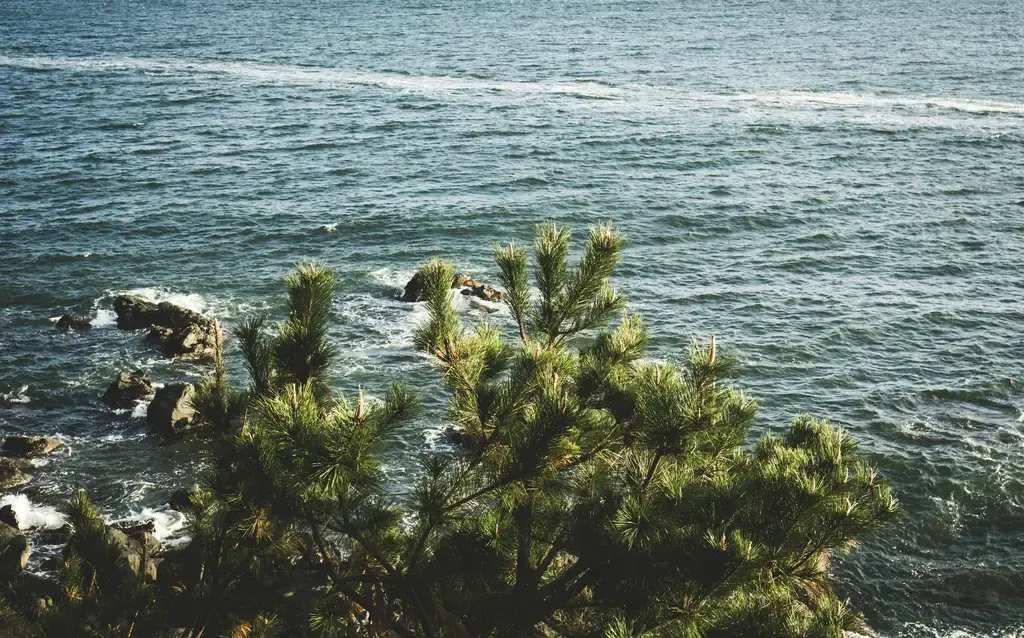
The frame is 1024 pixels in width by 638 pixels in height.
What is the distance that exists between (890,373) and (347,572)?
29.6 m

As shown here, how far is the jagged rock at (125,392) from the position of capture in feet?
111

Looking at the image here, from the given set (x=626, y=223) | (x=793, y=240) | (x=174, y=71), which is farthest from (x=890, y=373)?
(x=174, y=71)

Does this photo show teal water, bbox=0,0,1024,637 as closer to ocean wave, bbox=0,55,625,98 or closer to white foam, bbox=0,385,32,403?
white foam, bbox=0,385,32,403

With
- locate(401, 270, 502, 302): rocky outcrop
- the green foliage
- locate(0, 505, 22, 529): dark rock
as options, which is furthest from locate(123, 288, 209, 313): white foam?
the green foliage

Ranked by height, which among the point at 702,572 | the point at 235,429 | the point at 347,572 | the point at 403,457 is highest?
the point at 235,429

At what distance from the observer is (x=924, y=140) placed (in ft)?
222

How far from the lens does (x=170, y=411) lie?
1251 inches

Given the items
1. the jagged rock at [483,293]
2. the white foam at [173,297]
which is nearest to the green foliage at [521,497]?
the jagged rock at [483,293]

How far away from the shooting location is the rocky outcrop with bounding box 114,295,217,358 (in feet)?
123

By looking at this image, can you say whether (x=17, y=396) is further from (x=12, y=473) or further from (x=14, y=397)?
(x=12, y=473)

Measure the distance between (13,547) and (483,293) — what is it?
2353 cm

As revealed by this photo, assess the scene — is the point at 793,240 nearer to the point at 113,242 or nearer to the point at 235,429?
the point at 113,242

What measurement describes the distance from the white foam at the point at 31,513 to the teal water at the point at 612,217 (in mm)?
167

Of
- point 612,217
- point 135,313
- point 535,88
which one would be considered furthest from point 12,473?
point 535,88
